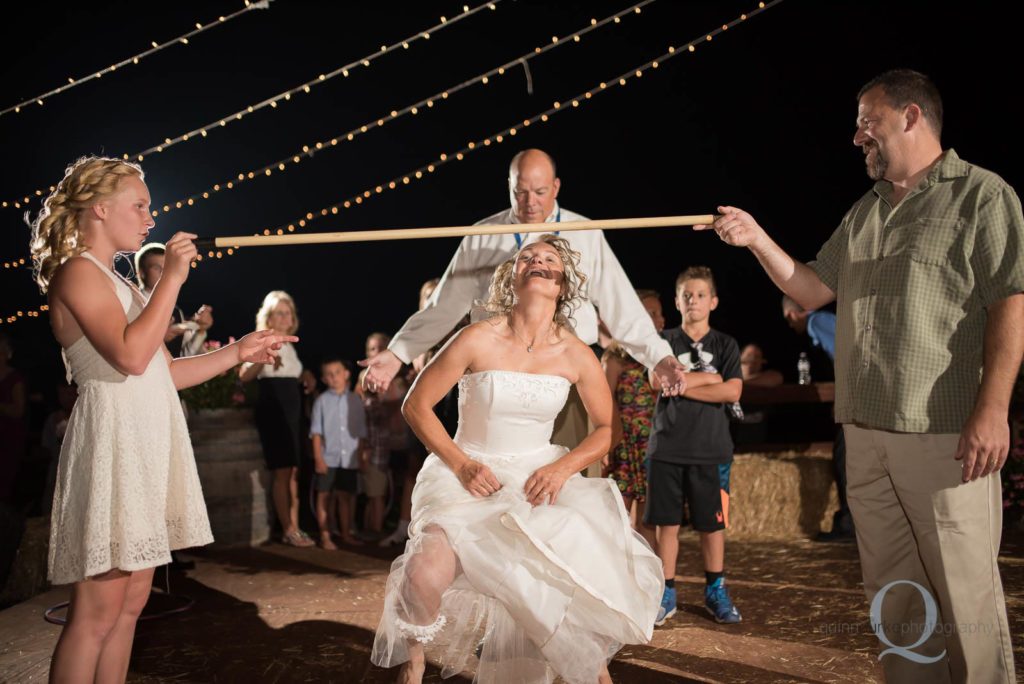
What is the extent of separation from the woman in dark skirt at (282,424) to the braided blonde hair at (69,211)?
11.8ft

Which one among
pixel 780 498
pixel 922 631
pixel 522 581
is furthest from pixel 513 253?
pixel 780 498

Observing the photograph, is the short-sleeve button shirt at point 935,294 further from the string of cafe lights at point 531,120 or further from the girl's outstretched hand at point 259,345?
the string of cafe lights at point 531,120

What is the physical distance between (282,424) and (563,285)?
3581 mm

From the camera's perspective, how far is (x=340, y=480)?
6.27 m

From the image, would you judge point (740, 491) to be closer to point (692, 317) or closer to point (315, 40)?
point (692, 317)

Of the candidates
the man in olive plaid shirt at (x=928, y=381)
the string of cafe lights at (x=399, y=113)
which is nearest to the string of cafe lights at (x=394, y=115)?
the string of cafe lights at (x=399, y=113)

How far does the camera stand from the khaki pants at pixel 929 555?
2244 millimetres

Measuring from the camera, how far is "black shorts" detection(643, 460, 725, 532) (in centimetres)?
404

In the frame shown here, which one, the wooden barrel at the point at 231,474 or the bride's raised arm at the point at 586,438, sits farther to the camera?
the wooden barrel at the point at 231,474

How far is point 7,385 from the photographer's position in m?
5.86

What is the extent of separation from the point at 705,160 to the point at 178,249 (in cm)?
842

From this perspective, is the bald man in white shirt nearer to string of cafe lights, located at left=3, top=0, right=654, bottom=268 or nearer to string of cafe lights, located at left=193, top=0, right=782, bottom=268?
string of cafe lights, located at left=3, top=0, right=654, bottom=268

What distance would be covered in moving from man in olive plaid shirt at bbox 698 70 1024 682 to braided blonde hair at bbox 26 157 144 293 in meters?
2.17

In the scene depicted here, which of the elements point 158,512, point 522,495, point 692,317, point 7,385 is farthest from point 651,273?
point 158,512
